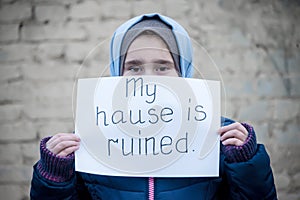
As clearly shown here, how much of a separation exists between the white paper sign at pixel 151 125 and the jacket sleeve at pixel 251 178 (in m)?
0.05

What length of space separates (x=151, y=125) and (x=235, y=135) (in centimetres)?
20

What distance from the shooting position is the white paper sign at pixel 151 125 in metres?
0.97

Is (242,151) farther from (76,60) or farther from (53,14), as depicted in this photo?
(53,14)

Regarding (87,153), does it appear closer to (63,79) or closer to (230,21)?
(63,79)

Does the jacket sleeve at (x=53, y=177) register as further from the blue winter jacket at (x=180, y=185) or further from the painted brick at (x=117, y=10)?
the painted brick at (x=117, y=10)

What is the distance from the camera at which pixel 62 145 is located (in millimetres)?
931

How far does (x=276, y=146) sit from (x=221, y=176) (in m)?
1.21

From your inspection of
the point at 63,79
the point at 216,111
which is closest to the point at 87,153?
the point at 216,111

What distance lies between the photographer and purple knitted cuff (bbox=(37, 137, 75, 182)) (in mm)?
923

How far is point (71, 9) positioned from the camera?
2.09 meters

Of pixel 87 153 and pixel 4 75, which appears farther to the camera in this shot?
pixel 4 75

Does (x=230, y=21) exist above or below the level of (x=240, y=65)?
above

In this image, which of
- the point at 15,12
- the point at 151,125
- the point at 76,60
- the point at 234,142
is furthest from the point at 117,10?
the point at 234,142

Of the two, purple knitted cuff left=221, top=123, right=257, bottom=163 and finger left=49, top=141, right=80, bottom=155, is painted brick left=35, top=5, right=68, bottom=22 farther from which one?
purple knitted cuff left=221, top=123, right=257, bottom=163
